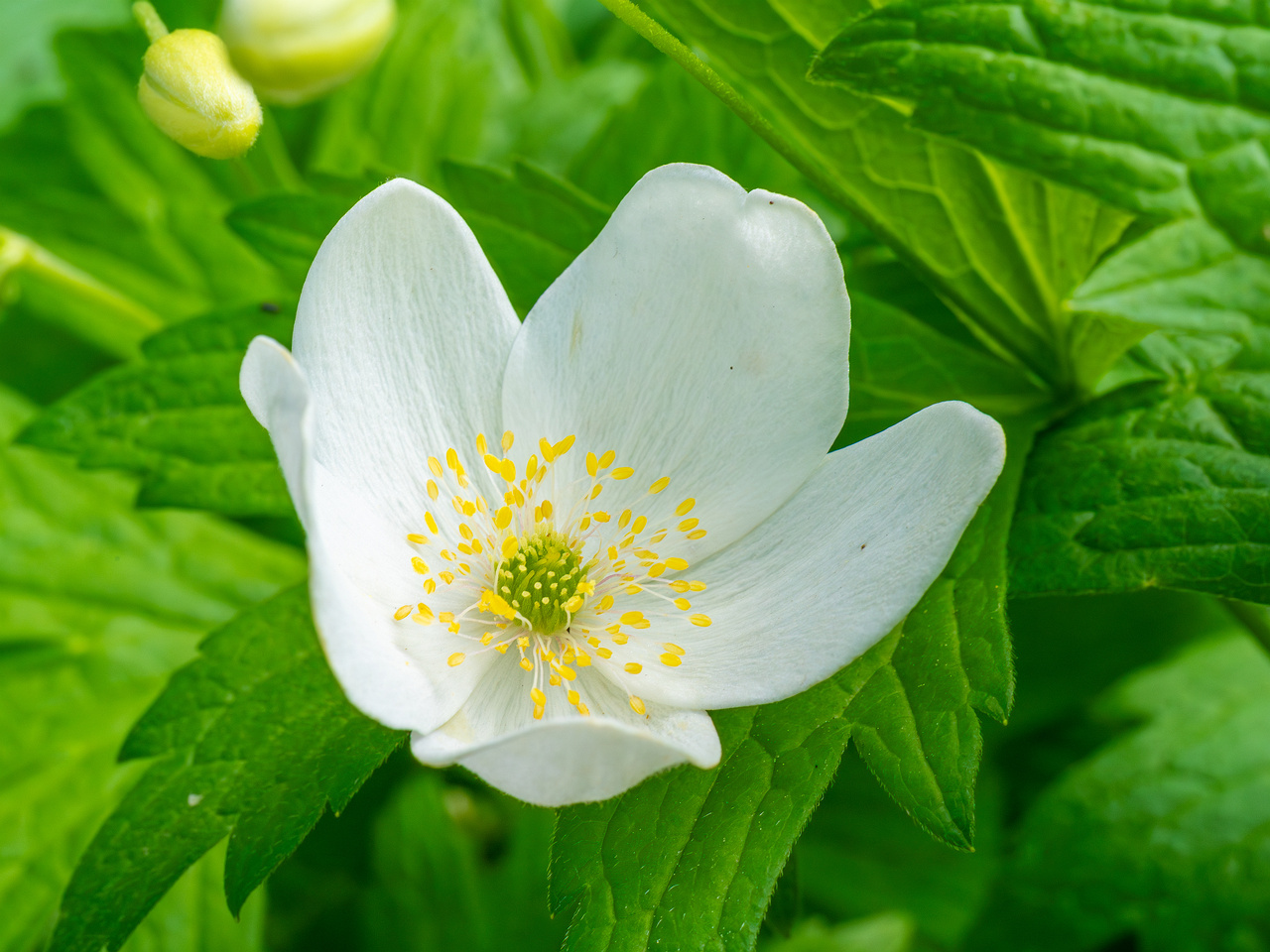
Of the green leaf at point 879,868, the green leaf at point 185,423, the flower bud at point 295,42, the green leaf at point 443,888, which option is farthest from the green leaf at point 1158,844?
→ the flower bud at point 295,42

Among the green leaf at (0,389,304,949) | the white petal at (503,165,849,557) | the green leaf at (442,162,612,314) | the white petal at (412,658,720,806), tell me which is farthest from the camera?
the green leaf at (0,389,304,949)

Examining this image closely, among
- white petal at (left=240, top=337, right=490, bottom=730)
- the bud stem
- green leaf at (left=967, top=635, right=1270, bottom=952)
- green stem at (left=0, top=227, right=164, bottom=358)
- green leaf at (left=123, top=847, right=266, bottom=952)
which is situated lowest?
green leaf at (left=123, top=847, right=266, bottom=952)

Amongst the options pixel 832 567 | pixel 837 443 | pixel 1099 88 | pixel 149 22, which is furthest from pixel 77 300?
pixel 1099 88

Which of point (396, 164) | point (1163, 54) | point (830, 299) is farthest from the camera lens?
point (396, 164)

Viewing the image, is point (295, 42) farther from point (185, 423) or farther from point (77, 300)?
point (77, 300)

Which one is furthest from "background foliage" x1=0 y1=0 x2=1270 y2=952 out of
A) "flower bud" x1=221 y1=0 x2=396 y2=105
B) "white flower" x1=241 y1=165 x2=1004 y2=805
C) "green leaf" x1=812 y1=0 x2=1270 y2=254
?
"flower bud" x1=221 y1=0 x2=396 y2=105

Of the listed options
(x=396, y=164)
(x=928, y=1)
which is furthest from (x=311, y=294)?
(x=396, y=164)

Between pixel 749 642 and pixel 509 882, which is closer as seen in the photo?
pixel 749 642

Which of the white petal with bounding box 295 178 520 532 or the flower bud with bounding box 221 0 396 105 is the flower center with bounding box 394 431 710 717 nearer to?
the white petal with bounding box 295 178 520 532

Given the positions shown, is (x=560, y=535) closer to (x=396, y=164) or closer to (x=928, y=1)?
(x=928, y=1)
